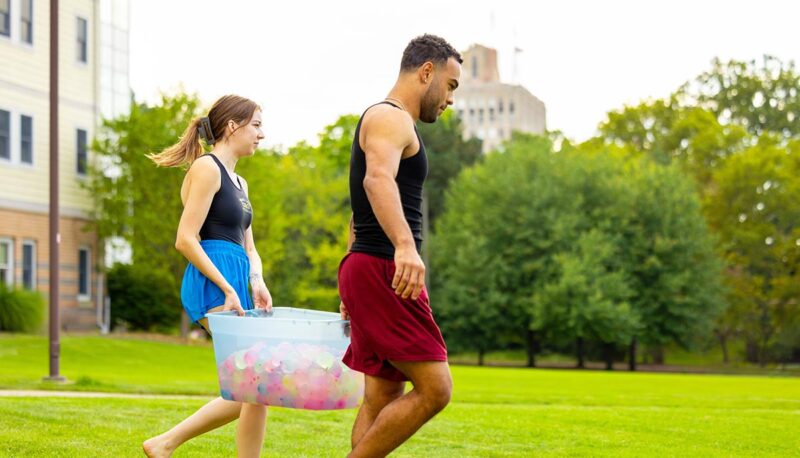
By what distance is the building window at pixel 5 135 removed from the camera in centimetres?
3183

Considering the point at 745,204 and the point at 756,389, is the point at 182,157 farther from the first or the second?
the point at 745,204

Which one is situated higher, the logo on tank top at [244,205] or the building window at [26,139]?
the building window at [26,139]

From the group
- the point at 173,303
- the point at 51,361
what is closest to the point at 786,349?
the point at 173,303

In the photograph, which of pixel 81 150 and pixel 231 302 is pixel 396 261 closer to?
pixel 231 302

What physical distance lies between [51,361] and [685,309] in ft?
126

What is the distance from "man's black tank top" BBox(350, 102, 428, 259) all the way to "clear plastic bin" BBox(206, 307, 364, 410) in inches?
A: 18.7

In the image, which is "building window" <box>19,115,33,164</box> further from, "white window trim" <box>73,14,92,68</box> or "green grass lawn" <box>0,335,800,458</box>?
"green grass lawn" <box>0,335,800,458</box>

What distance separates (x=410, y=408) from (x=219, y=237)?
A: 1846mm

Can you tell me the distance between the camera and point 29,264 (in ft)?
108

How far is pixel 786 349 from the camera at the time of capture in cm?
6041

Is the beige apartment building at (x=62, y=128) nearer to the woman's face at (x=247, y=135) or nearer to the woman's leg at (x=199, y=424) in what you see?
the woman's leg at (x=199, y=424)

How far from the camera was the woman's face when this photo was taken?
6.70 metres

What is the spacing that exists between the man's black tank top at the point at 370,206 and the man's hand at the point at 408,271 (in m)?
0.25

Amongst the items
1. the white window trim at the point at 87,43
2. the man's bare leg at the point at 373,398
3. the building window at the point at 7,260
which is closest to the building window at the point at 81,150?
the white window trim at the point at 87,43
